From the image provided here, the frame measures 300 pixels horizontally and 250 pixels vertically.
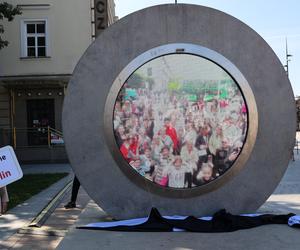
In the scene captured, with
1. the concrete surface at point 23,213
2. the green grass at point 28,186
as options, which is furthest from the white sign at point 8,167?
the green grass at point 28,186

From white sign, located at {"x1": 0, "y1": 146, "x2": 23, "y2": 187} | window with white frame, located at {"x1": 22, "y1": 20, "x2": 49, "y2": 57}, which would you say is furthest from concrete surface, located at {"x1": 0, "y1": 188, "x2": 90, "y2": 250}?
window with white frame, located at {"x1": 22, "y1": 20, "x2": 49, "y2": 57}

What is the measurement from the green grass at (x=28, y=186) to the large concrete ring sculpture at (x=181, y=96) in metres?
3.45

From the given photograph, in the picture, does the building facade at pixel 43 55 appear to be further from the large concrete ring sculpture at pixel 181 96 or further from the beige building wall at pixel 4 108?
the large concrete ring sculpture at pixel 181 96

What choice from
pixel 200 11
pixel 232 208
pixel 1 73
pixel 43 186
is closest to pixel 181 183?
pixel 232 208

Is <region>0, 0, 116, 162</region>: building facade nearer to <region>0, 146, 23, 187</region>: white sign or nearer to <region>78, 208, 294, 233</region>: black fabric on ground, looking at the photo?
<region>0, 146, 23, 187</region>: white sign

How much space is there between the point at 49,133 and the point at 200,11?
52.4 feet

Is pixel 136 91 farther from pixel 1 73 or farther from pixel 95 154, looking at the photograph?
pixel 1 73

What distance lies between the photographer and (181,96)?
6.69 meters

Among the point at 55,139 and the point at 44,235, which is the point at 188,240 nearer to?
the point at 44,235

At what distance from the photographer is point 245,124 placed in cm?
679

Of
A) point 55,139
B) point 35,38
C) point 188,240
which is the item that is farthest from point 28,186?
point 35,38

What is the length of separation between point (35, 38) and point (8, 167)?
17.1 m

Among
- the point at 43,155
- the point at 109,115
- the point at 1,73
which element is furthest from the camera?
the point at 1,73

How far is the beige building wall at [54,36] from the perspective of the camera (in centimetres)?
2319
